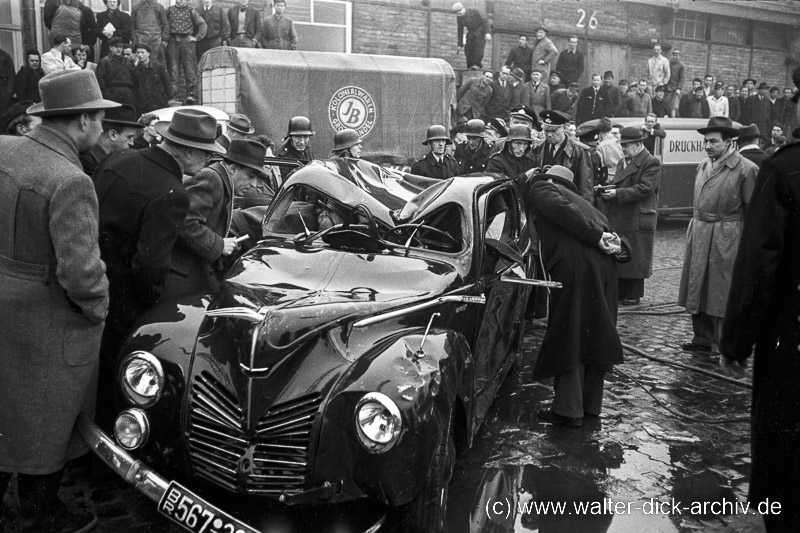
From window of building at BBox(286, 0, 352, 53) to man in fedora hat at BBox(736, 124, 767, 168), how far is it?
1236 centimetres

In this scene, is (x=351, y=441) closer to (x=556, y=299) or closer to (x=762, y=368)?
(x=762, y=368)

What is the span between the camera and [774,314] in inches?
142

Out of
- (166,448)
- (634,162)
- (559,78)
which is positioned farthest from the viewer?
(559,78)

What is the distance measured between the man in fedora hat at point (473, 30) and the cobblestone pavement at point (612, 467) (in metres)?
14.0

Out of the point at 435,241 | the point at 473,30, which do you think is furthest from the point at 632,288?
the point at 473,30

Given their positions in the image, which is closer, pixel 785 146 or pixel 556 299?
pixel 785 146

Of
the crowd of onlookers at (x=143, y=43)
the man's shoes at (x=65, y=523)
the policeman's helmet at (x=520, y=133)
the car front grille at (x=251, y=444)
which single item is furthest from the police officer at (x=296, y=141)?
the car front grille at (x=251, y=444)

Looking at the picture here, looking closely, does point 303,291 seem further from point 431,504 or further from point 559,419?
point 559,419

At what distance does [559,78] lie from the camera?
1975 cm

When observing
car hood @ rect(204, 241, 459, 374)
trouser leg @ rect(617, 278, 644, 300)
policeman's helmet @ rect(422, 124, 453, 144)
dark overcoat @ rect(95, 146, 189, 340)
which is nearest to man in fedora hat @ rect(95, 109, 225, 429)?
dark overcoat @ rect(95, 146, 189, 340)

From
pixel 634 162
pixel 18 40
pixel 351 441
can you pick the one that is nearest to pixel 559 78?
pixel 634 162

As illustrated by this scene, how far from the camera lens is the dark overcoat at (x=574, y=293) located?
5.55 metres

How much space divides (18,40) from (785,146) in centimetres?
1503

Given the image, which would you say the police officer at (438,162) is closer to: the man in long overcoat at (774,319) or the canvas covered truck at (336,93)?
the canvas covered truck at (336,93)
